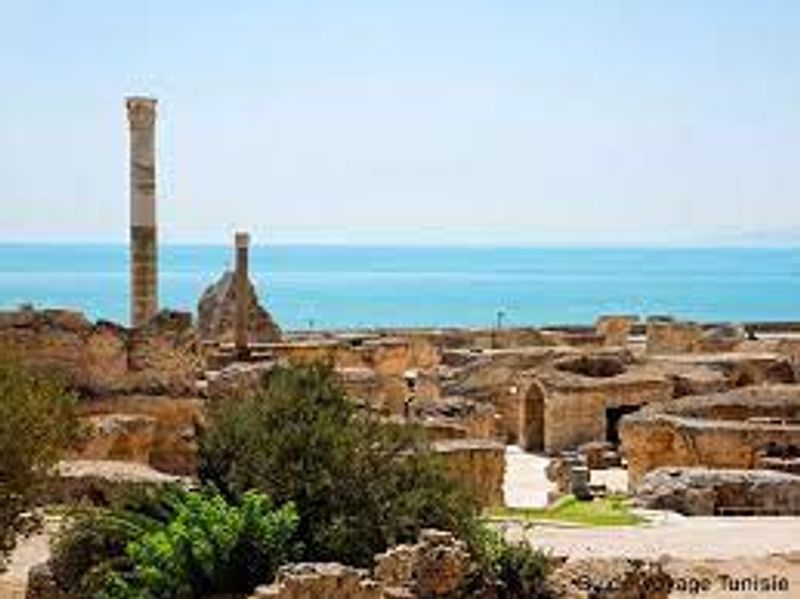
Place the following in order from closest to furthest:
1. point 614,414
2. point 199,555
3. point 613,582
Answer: point 199,555, point 613,582, point 614,414

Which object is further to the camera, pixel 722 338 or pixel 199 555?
pixel 722 338

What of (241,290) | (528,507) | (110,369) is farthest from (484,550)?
(241,290)

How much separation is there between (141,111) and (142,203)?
2048 mm

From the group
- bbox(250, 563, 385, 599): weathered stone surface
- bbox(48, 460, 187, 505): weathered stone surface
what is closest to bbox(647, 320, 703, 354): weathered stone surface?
bbox(48, 460, 187, 505): weathered stone surface

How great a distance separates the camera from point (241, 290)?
40.8 metres

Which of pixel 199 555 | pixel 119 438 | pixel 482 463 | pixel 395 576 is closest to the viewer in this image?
pixel 395 576

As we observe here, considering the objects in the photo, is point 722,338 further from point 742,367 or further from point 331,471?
point 331,471

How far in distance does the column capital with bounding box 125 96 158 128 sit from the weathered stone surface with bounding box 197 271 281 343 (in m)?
7.40

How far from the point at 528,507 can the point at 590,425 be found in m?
13.0

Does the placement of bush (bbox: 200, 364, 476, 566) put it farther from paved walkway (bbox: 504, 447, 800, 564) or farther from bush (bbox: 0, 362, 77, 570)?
paved walkway (bbox: 504, 447, 800, 564)

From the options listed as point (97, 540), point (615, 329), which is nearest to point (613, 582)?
point (97, 540)

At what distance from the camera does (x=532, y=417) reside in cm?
3831

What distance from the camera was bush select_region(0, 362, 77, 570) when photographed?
49.8ft

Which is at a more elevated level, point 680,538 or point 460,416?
point 460,416
